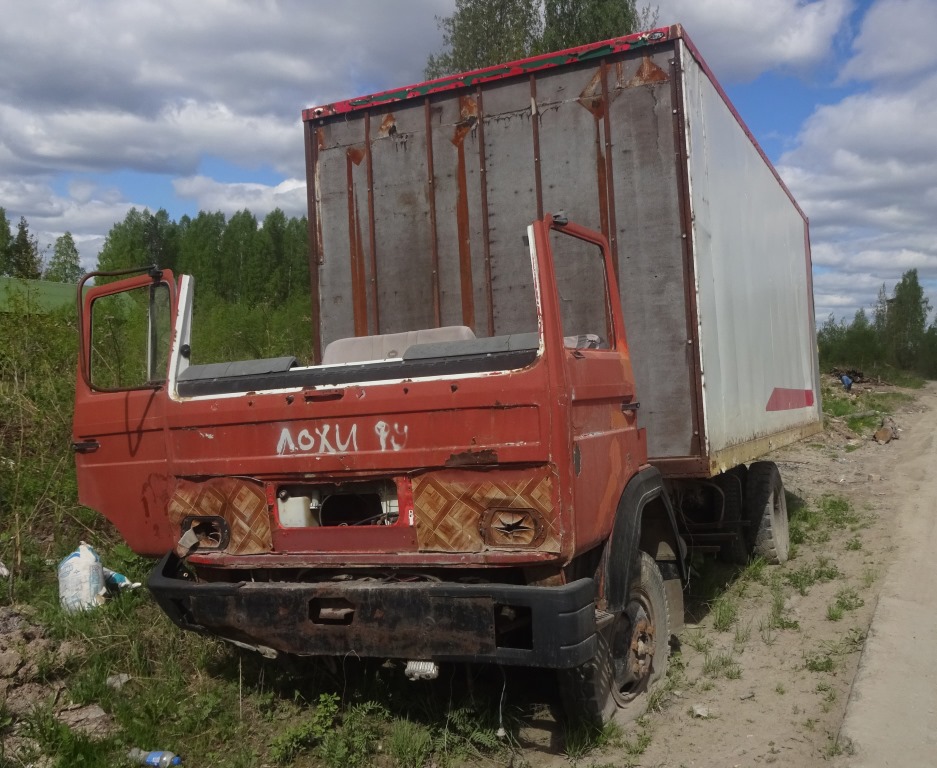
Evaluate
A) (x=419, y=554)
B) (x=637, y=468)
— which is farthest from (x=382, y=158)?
(x=419, y=554)

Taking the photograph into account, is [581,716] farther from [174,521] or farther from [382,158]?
[382,158]

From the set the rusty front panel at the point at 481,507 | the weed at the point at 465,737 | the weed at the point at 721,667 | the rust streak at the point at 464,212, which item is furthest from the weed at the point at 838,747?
the rust streak at the point at 464,212

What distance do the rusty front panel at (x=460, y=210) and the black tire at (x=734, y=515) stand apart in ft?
8.89

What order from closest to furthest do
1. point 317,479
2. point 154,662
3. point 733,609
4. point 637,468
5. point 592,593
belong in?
point 592,593 < point 317,479 < point 637,468 < point 154,662 < point 733,609

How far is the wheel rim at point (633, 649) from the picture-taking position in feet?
13.8

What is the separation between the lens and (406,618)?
3.48 meters

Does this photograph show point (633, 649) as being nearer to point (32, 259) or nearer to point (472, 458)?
point (472, 458)

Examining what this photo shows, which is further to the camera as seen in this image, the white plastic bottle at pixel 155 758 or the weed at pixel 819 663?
the weed at pixel 819 663

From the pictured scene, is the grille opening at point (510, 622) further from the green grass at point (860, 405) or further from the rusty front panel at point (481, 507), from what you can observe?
the green grass at point (860, 405)

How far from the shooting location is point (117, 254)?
38.5 meters

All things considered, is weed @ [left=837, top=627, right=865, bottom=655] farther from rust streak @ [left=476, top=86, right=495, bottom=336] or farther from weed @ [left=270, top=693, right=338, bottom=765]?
weed @ [left=270, top=693, right=338, bottom=765]

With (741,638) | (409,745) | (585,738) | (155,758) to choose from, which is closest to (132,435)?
(155,758)

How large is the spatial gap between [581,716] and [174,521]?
207 cm

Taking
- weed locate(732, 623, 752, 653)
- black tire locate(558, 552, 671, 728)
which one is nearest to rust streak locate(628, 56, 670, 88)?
black tire locate(558, 552, 671, 728)
